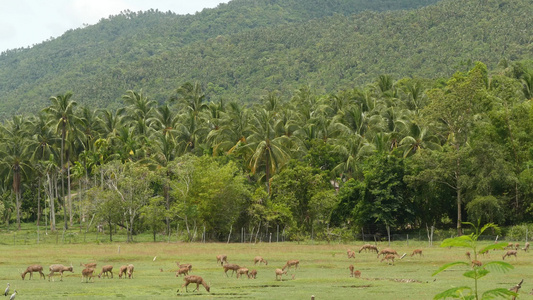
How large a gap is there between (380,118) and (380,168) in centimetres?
1947

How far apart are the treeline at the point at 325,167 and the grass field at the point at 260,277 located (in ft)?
52.0

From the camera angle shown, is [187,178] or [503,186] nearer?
[503,186]

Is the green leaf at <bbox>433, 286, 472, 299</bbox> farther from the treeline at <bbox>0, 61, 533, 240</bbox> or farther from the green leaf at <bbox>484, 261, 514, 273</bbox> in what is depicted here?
the treeline at <bbox>0, 61, 533, 240</bbox>

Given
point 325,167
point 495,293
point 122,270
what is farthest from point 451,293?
point 325,167

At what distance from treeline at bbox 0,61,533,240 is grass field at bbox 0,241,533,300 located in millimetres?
15850

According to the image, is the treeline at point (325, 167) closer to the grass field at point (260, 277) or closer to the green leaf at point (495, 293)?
the grass field at point (260, 277)

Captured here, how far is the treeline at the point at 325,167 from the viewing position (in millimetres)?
69625

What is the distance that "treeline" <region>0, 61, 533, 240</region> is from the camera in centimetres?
6962

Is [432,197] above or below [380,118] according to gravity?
below

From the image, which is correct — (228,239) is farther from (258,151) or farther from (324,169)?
(324,169)

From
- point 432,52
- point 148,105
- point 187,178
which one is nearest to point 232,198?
point 187,178

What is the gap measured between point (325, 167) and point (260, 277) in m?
48.0

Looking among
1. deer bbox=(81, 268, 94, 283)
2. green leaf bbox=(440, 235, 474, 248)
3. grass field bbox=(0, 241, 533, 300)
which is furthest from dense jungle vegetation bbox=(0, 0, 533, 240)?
green leaf bbox=(440, 235, 474, 248)

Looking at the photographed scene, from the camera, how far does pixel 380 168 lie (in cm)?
7188
